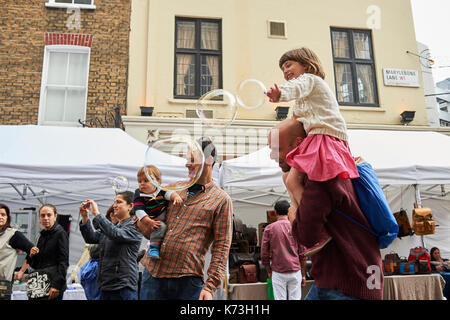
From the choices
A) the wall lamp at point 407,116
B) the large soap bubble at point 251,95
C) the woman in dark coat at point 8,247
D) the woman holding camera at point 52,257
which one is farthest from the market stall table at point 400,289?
the wall lamp at point 407,116

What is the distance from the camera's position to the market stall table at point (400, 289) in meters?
4.99

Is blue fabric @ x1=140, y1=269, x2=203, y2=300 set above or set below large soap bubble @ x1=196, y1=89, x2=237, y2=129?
below

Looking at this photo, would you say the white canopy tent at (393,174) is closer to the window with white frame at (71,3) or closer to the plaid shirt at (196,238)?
the plaid shirt at (196,238)

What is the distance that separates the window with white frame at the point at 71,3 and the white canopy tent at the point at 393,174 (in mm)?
6056

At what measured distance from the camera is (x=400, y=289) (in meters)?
5.09

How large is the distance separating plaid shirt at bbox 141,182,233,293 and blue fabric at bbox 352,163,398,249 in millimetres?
1078

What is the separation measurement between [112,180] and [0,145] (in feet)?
6.53

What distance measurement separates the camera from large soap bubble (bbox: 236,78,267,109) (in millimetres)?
2189

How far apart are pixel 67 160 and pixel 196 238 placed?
3.56m

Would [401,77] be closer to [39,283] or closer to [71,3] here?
[71,3]

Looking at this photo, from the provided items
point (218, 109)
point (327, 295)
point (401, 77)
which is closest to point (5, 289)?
point (218, 109)

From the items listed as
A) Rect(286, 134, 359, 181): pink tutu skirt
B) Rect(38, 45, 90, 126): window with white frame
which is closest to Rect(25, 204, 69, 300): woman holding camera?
Rect(286, 134, 359, 181): pink tutu skirt

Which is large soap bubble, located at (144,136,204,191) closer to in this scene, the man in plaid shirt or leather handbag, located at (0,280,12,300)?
the man in plaid shirt
